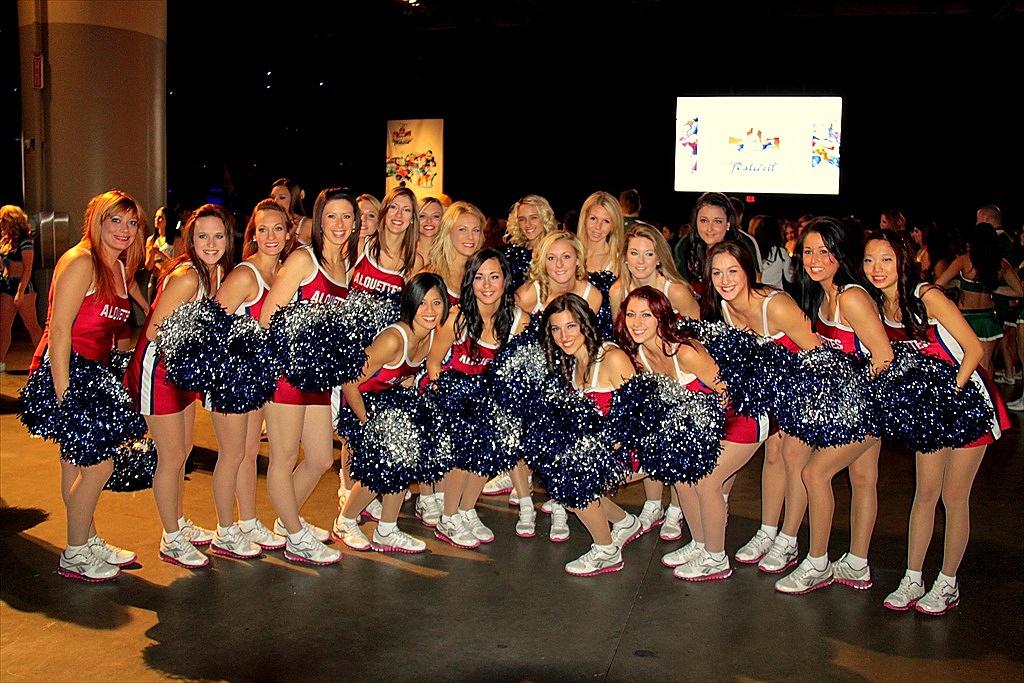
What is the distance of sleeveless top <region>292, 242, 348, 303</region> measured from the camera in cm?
405

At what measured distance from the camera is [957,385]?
361 cm

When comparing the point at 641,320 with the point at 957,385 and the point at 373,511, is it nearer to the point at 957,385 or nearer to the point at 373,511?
the point at 957,385

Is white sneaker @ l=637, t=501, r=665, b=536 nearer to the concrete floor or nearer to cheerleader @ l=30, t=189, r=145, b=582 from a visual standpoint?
the concrete floor

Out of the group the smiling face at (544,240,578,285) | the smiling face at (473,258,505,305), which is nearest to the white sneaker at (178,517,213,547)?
the smiling face at (473,258,505,305)

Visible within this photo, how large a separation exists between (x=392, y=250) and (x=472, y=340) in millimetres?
717

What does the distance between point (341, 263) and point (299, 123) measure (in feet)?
44.5

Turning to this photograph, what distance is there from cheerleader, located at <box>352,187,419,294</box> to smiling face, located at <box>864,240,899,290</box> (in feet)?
6.72

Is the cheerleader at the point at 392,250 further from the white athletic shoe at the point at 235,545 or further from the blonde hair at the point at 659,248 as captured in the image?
the white athletic shoe at the point at 235,545

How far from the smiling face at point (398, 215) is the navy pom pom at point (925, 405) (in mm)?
2185

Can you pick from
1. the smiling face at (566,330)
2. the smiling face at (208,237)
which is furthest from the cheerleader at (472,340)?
the smiling face at (208,237)

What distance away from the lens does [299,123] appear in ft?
55.9

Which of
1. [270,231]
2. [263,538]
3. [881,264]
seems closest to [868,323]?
[881,264]

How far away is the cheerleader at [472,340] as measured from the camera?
4211mm

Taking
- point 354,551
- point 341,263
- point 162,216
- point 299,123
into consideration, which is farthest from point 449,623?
point 299,123
